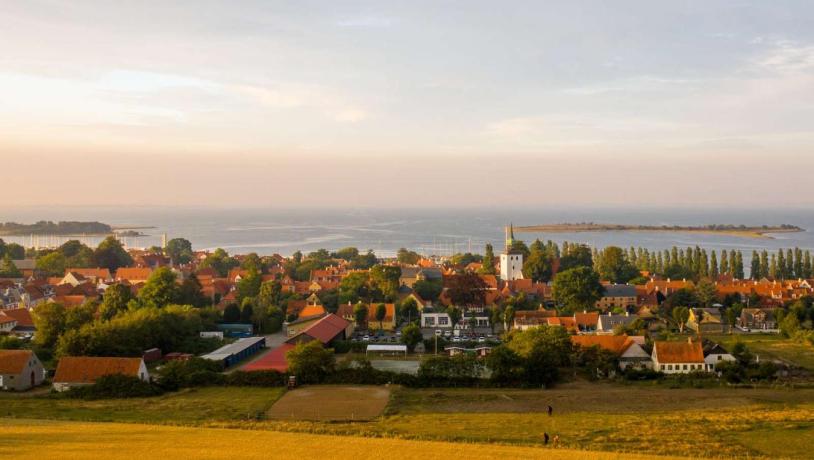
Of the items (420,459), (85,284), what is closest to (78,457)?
(420,459)

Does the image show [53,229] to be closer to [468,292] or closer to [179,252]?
[179,252]

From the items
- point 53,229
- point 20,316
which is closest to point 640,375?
point 20,316

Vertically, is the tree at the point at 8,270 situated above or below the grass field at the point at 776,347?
above

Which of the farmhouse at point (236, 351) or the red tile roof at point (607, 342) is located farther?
the red tile roof at point (607, 342)

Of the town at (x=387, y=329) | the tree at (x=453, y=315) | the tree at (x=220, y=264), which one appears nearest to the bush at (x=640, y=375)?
the town at (x=387, y=329)

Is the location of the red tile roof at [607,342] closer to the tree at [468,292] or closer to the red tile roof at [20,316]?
the tree at [468,292]

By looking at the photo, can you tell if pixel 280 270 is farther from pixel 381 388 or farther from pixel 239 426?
pixel 239 426
